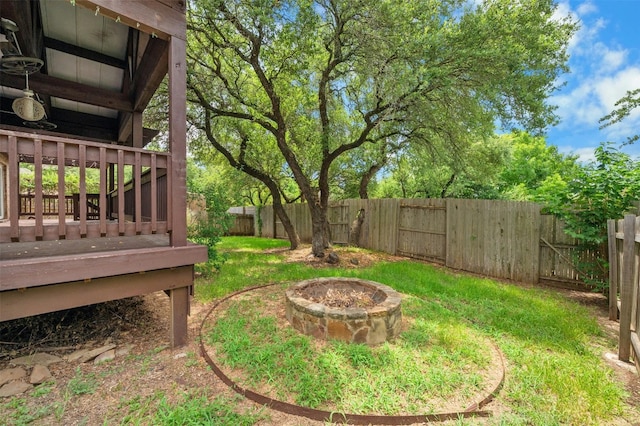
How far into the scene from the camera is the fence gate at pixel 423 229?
7.12 metres

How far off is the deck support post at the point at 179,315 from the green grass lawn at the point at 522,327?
1.49 meters

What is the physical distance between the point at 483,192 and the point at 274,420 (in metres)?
11.6

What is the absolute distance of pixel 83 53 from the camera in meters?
4.21

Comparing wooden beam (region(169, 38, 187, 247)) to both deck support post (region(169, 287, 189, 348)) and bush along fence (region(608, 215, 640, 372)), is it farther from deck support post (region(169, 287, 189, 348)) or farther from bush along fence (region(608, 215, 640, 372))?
bush along fence (region(608, 215, 640, 372))

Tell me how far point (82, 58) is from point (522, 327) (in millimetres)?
7355

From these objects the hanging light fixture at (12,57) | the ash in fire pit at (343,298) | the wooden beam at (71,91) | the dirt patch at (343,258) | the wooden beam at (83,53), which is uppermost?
the wooden beam at (83,53)

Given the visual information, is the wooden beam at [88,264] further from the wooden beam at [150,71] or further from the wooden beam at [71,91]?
the wooden beam at [71,91]

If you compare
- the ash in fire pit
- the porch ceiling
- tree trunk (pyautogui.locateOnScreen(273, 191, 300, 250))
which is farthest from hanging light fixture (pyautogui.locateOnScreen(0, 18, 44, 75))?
tree trunk (pyautogui.locateOnScreen(273, 191, 300, 250))

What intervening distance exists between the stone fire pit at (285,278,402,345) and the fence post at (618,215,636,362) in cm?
226

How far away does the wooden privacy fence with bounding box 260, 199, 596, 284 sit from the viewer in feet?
17.7

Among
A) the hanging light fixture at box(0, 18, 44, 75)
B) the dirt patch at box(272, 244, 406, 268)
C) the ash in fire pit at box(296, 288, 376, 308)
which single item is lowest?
the dirt patch at box(272, 244, 406, 268)

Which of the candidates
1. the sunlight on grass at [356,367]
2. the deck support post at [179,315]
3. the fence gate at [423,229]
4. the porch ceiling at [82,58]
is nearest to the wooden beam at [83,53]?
the porch ceiling at [82,58]

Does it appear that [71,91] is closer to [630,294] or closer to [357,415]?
[357,415]

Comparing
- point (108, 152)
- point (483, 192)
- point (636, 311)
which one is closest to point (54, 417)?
point (108, 152)
